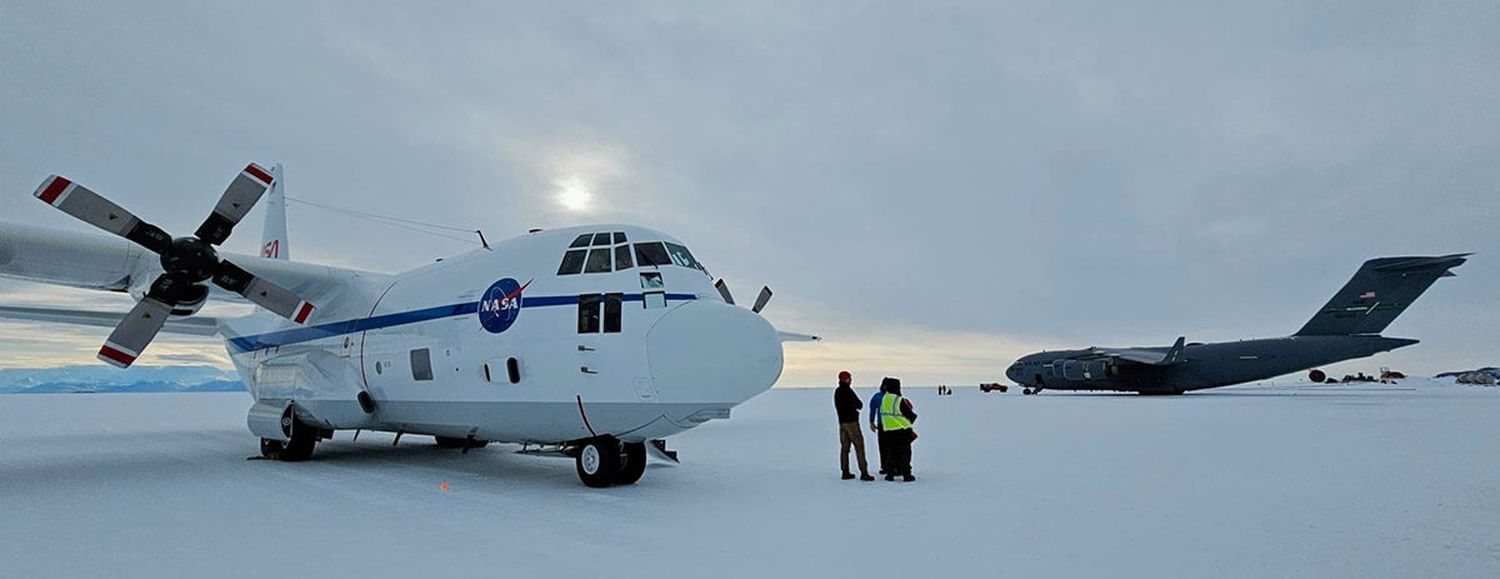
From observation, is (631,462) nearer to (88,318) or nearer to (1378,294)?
(88,318)

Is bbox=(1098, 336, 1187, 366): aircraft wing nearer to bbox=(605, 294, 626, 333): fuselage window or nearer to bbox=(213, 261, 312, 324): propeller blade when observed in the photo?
bbox=(605, 294, 626, 333): fuselage window

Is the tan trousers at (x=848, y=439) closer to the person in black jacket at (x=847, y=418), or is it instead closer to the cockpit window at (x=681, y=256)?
the person in black jacket at (x=847, y=418)

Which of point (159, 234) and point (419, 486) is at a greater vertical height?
point (159, 234)

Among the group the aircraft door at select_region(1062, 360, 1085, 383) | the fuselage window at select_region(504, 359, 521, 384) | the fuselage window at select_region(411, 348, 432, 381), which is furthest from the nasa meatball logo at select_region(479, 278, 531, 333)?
the aircraft door at select_region(1062, 360, 1085, 383)

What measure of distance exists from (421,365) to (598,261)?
3.43 metres

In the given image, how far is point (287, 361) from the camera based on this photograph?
14.3 m

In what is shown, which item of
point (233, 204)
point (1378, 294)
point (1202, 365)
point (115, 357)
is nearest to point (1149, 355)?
point (1202, 365)

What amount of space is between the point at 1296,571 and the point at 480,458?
38.6 ft

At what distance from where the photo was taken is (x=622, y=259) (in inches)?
385

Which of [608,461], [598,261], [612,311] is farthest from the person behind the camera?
[598,261]

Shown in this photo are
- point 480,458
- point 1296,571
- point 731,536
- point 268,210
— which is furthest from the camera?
point 268,210

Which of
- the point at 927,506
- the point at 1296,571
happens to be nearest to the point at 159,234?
the point at 927,506

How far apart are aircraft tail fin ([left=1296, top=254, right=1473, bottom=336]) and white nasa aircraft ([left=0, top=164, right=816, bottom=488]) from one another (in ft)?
110

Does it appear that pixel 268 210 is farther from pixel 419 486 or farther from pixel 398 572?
pixel 398 572
